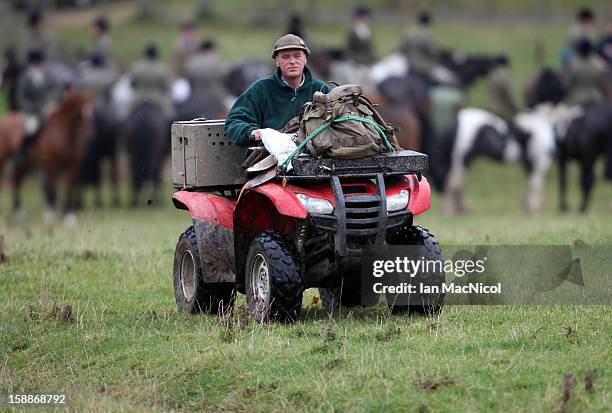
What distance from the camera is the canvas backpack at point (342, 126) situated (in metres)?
9.41

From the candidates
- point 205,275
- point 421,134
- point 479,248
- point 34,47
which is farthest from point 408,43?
point 205,275

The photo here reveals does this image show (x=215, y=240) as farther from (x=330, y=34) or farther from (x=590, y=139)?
(x=330, y=34)

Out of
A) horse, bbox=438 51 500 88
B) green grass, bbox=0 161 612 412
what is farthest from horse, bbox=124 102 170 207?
green grass, bbox=0 161 612 412

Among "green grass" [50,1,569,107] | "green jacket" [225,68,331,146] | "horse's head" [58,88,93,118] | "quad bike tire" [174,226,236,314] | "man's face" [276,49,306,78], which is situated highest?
"green grass" [50,1,569,107]

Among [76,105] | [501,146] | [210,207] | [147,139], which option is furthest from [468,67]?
[210,207]

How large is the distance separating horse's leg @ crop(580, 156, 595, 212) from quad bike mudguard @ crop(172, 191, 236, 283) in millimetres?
16410

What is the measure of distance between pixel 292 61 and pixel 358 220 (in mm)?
1511

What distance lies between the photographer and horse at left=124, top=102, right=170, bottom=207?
93.4 ft

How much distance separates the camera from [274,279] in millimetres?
9336

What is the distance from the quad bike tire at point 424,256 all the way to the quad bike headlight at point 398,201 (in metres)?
0.15

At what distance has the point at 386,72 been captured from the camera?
30953 mm

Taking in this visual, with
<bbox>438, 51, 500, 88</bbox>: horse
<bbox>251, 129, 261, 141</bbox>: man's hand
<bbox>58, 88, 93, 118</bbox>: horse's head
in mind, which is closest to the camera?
<bbox>251, 129, 261, 141</bbox>: man's hand

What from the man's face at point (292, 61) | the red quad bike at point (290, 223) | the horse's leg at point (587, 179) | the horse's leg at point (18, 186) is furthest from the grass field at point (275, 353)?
the horse's leg at point (18, 186)

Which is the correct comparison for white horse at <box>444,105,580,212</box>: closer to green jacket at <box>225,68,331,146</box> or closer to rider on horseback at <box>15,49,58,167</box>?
rider on horseback at <box>15,49,58,167</box>
